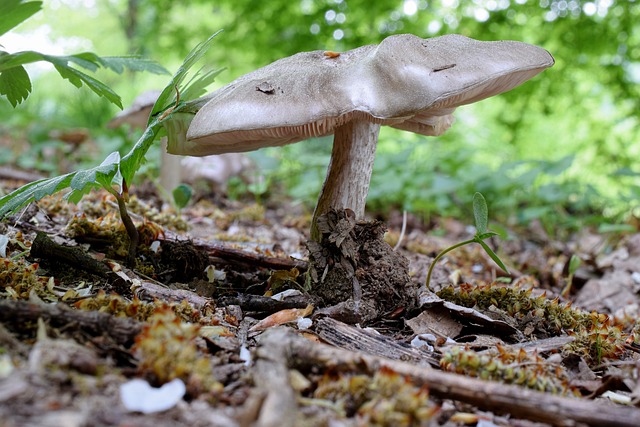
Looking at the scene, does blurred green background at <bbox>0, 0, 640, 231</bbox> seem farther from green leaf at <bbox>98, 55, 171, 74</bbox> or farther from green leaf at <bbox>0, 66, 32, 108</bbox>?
green leaf at <bbox>0, 66, 32, 108</bbox>

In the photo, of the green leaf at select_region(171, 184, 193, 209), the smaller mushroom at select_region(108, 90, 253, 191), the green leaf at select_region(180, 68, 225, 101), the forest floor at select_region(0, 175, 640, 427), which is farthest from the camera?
the smaller mushroom at select_region(108, 90, 253, 191)

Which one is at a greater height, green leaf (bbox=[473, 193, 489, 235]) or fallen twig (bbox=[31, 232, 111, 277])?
green leaf (bbox=[473, 193, 489, 235])

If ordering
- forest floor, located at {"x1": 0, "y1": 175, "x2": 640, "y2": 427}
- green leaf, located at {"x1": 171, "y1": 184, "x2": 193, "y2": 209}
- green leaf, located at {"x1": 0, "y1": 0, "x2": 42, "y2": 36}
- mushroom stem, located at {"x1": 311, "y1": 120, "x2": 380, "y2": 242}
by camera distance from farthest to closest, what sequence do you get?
1. green leaf, located at {"x1": 171, "y1": 184, "x2": 193, "y2": 209}
2. mushroom stem, located at {"x1": 311, "y1": 120, "x2": 380, "y2": 242}
3. green leaf, located at {"x1": 0, "y1": 0, "x2": 42, "y2": 36}
4. forest floor, located at {"x1": 0, "y1": 175, "x2": 640, "y2": 427}

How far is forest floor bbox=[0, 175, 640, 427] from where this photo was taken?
1.19 meters

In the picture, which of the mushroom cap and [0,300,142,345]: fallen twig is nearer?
[0,300,142,345]: fallen twig

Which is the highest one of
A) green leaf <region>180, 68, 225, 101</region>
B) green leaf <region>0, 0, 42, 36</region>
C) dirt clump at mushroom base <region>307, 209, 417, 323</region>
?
green leaf <region>0, 0, 42, 36</region>

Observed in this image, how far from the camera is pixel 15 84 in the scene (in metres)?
2.09

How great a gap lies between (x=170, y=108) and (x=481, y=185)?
4.51m

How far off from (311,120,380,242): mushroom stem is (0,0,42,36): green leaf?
1330mm

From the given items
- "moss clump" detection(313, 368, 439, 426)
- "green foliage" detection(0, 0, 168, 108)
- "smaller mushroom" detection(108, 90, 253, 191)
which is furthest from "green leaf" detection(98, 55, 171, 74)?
"smaller mushroom" detection(108, 90, 253, 191)

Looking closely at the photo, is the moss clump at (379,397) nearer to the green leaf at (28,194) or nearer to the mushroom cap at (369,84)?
the mushroom cap at (369,84)

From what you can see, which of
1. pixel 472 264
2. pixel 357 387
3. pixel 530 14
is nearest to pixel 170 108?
pixel 357 387

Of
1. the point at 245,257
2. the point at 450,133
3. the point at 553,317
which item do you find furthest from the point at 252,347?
the point at 450,133

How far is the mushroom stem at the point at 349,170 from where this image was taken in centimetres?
240
